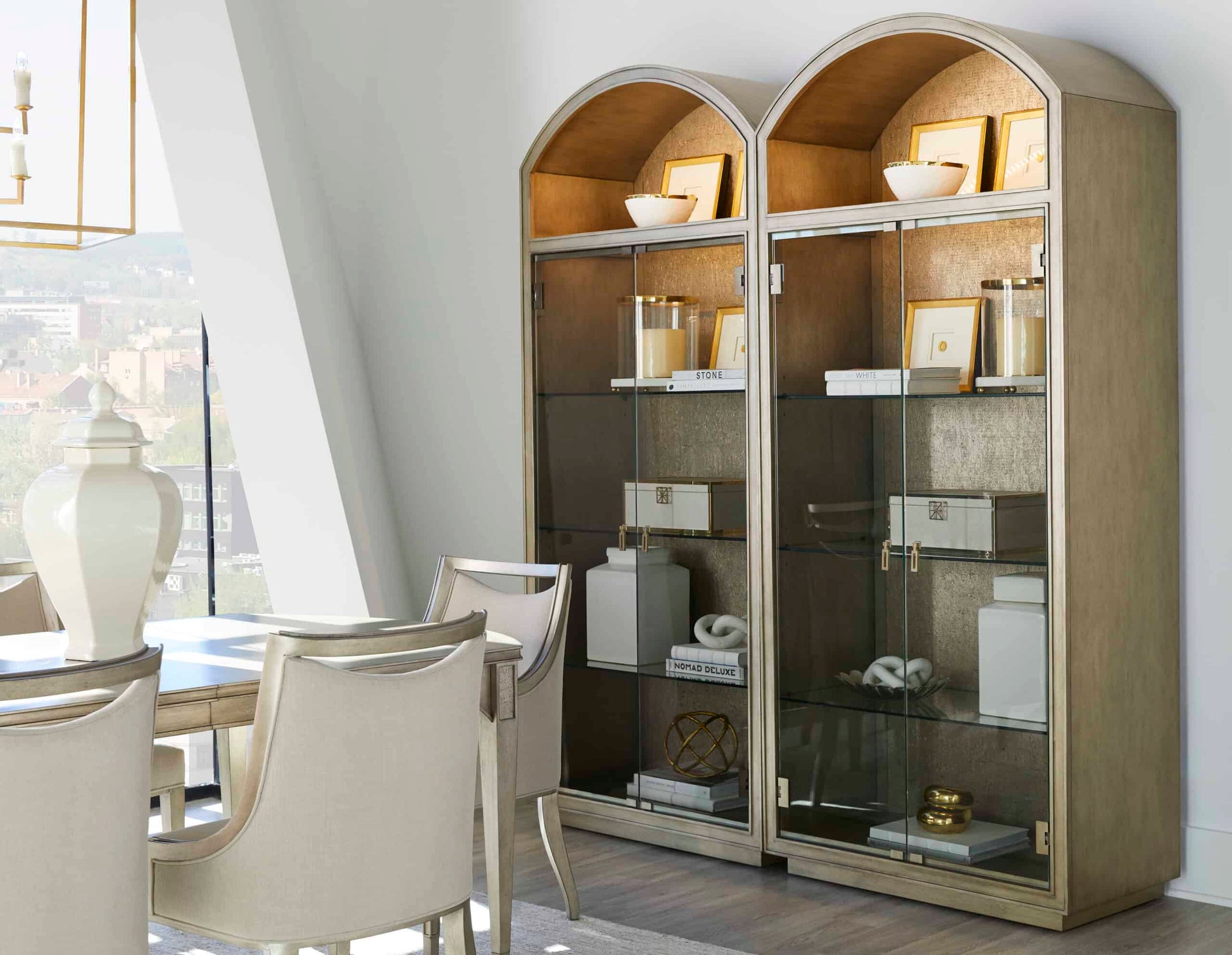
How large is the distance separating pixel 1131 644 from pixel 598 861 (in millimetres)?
1551

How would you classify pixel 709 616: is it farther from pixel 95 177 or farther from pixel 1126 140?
pixel 95 177

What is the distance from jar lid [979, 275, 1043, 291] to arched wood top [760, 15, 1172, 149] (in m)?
0.40

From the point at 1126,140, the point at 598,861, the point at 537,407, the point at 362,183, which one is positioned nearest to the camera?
the point at 1126,140

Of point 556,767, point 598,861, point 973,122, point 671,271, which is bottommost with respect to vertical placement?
point 598,861

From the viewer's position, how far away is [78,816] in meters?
2.09

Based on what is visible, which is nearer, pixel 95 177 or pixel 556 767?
pixel 556 767

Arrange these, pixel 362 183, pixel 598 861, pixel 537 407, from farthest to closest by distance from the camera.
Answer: pixel 362 183 < pixel 537 407 < pixel 598 861

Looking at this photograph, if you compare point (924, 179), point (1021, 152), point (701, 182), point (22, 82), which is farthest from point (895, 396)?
point (22, 82)

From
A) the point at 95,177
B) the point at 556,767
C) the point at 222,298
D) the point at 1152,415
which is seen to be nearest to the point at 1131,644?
the point at 1152,415

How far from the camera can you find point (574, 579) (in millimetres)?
4363

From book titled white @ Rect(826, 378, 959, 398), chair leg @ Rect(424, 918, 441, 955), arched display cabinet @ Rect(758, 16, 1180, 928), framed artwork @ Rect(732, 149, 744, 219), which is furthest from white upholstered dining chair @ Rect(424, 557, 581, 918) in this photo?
framed artwork @ Rect(732, 149, 744, 219)

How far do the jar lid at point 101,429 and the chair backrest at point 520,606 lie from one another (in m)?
1.09

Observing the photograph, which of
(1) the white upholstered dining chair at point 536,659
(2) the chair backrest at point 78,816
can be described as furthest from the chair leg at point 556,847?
(2) the chair backrest at point 78,816

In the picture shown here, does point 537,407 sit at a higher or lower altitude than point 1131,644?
higher
